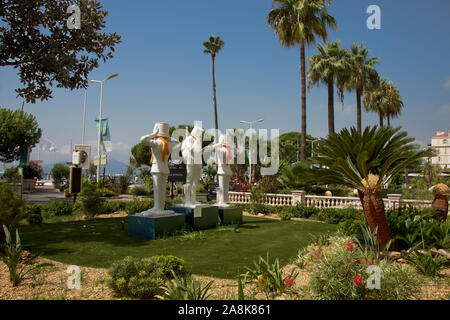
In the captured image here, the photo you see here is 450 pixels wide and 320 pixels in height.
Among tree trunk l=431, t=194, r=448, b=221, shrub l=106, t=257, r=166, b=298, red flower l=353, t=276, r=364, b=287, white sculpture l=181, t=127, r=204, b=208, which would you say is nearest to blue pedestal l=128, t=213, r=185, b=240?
white sculpture l=181, t=127, r=204, b=208

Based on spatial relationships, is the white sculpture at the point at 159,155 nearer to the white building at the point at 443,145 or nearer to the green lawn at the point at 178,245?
the green lawn at the point at 178,245

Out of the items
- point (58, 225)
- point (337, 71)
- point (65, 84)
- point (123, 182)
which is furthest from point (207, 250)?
point (123, 182)

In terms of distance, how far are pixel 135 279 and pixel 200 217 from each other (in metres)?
6.46

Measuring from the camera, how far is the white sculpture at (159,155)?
→ 9.37 metres

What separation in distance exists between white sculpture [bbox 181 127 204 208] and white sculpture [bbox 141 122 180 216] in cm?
99

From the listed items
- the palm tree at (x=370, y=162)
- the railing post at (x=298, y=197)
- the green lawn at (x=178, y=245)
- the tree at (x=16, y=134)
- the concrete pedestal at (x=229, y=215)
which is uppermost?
the tree at (x=16, y=134)

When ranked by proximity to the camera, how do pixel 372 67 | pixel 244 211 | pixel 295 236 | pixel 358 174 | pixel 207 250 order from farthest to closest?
1. pixel 372 67
2. pixel 244 211
3. pixel 295 236
4. pixel 207 250
5. pixel 358 174

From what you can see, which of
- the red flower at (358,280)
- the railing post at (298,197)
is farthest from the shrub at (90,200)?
the red flower at (358,280)

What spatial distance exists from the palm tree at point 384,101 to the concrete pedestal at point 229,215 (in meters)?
28.0

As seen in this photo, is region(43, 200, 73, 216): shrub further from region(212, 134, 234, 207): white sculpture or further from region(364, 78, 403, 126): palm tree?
region(364, 78, 403, 126): palm tree

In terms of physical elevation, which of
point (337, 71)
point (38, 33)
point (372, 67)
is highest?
point (372, 67)
